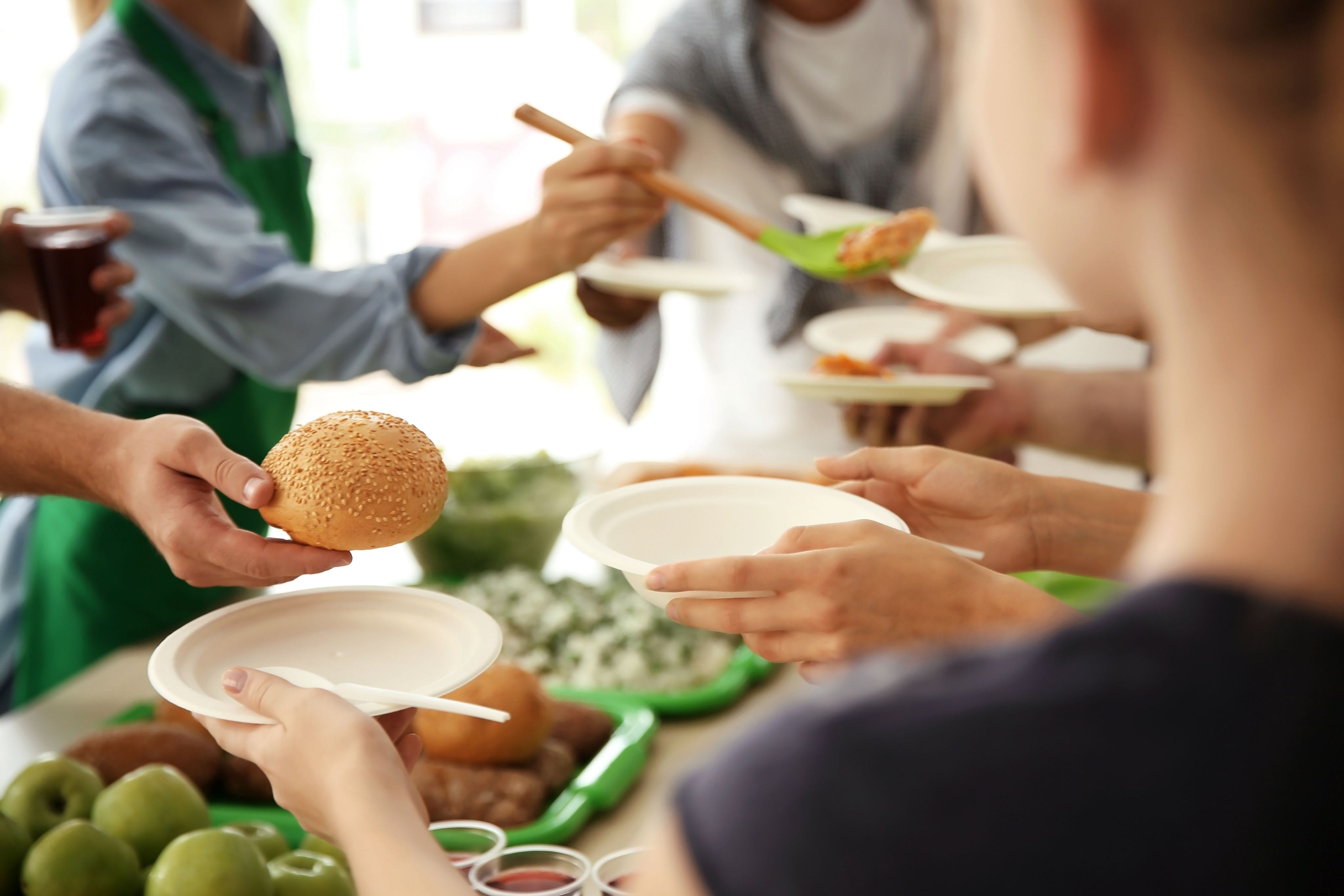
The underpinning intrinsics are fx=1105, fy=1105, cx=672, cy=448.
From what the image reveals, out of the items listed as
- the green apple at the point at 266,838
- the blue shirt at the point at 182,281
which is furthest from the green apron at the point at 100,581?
the green apple at the point at 266,838

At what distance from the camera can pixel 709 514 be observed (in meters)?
1.34

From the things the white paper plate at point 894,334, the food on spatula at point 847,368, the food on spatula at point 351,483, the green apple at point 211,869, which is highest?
the food on spatula at point 351,483

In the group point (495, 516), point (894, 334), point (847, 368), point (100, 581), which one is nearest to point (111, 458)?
point (100, 581)

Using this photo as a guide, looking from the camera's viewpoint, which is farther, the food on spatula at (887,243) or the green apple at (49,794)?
the food on spatula at (887,243)

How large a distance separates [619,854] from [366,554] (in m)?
1.75

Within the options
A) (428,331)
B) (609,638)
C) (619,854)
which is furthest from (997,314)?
(619,854)

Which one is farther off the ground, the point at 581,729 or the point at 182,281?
the point at 182,281

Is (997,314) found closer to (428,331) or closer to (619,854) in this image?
(428,331)

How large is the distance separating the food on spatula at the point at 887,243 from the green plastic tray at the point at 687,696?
0.80 meters

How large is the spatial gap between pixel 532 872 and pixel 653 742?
24.5 inches

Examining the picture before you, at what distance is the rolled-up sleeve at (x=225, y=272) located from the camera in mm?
2061

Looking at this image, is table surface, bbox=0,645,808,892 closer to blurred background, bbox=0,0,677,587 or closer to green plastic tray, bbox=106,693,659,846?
green plastic tray, bbox=106,693,659,846

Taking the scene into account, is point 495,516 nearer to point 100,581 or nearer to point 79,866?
point 100,581

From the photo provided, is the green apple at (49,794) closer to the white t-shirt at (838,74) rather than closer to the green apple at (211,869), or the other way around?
the green apple at (211,869)
